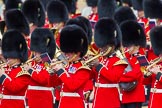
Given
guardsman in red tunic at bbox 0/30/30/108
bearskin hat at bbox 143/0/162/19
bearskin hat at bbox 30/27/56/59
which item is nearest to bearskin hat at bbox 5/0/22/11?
bearskin hat at bbox 143/0/162/19

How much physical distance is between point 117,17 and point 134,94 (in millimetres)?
2747

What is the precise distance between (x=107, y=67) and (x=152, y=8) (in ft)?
11.8

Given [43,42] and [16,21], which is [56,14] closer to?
[16,21]

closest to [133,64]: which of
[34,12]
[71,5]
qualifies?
[34,12]

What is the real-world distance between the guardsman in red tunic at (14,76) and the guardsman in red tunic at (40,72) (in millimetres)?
131

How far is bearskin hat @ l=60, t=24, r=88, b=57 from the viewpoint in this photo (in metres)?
7.62

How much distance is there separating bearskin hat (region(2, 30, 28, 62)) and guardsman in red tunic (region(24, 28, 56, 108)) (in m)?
0.14

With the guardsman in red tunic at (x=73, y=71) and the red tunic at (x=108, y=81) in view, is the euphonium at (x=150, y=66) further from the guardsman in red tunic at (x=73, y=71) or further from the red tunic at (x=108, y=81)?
the guardsman in red tunic at (x=73, y=71)

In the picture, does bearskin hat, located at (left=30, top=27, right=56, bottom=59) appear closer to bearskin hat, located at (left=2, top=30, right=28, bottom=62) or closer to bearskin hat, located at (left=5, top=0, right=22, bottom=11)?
bearskin hat, located at (left=2, top=30, right=28, bottom=62)

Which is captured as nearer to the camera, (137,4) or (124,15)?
(124,15)

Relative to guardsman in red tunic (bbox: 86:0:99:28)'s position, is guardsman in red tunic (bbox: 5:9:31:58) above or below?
above

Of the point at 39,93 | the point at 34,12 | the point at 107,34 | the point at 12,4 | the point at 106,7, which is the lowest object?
the point at 12,4

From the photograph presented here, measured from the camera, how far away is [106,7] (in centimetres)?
1238

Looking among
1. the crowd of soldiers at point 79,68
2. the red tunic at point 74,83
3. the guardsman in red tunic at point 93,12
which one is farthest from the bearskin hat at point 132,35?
the guardsman in red tunic at point 93,12
